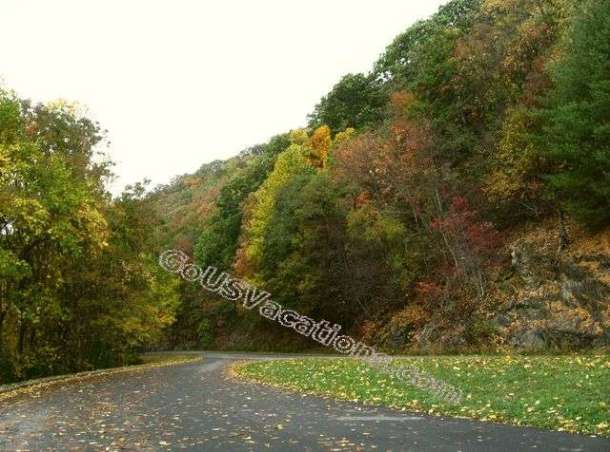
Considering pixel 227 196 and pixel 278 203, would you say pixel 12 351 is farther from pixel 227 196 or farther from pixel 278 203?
pixel 227 196

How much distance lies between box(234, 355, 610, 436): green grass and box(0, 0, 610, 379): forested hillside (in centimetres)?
729

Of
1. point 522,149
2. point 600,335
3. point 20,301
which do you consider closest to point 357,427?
point 600,335

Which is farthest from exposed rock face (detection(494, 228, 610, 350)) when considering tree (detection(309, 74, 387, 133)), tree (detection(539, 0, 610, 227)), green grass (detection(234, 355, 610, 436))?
tree (detection(309, 74, 387, 133))

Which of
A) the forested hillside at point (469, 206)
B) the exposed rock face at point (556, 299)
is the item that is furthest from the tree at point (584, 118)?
the exposed rock face at point (556, 299)

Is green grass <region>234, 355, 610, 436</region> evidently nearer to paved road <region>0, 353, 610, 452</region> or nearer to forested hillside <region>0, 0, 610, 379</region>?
paved road <region>0, 353, 610, 452</region>

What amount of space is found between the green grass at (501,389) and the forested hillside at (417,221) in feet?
23.9

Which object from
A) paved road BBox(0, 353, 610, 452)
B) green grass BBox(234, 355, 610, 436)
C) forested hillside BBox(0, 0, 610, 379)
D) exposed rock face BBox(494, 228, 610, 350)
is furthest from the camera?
forested hillside BBox(0, 0, 610, 379)

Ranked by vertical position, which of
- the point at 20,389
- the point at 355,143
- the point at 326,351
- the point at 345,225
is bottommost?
the point at 326,351

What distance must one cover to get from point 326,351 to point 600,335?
77.6 ft

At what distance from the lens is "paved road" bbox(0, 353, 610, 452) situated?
9.51m

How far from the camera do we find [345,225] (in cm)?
4453

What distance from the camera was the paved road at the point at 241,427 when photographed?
9508mm

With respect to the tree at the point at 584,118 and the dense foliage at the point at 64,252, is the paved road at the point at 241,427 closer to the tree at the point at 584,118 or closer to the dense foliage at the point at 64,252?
the dense foliage at the point at 64,252

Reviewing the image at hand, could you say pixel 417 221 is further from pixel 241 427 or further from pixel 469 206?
pixel 241 427
